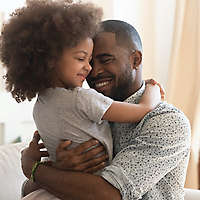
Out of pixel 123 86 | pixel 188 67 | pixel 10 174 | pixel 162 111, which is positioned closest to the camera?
pixel 162 111

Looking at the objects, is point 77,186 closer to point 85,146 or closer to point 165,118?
point 85,146

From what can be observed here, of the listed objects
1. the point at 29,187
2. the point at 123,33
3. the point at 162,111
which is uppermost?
the point at 123,33

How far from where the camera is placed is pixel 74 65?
4.71 ft

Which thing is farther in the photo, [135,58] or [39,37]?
[135,58]

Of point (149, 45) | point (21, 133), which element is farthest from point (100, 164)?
point (149, 45)

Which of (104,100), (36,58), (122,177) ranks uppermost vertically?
(36,58)

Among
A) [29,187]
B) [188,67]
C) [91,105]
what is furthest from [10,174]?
[188,67]

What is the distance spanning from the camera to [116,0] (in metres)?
3.29

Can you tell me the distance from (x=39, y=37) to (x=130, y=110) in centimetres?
→ 37

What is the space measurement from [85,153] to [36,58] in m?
0.34

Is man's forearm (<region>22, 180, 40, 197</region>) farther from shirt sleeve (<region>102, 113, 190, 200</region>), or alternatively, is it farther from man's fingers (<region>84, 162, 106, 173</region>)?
shirt sleeve (<region>102, 113, 190, 200</region>)

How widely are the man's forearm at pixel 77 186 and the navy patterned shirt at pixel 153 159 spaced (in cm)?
3

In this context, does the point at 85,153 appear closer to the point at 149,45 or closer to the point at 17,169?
the point at 17,169

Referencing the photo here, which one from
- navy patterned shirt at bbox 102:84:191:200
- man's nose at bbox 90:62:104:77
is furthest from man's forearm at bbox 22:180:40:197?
man's nose at bbox 90:62:104:77
